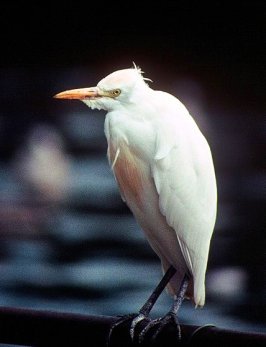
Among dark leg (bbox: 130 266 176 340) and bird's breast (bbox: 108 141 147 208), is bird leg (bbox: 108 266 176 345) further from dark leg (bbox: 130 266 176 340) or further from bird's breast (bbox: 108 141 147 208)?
bird's breast (bbox: 108 141 147 208)

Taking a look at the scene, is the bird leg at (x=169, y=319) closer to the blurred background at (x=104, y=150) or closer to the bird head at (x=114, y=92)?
the bird head at (x=114, y=92)

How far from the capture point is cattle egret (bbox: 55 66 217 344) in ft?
4.47

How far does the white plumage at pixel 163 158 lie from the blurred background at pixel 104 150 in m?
0.77

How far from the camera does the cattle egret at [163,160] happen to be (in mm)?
1362

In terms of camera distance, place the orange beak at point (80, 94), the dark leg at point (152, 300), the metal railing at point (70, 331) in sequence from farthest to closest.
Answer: the orange beak at point (80, 94), the dark leg at point (152, 300), the metal railing at point (70, 331)

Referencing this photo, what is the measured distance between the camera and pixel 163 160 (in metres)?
1.35

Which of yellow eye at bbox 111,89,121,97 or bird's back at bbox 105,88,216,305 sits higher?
yellow eye at bbox 111,89,121,97

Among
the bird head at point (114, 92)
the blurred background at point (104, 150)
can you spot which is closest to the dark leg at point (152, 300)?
the bird head at point (114, 92)

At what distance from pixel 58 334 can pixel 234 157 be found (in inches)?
49.7

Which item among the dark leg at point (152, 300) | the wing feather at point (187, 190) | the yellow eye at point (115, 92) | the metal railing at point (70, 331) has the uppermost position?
the yellow eye at point (115, 92)

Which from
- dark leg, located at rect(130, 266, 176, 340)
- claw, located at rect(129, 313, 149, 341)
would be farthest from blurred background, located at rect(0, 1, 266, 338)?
claw, located at rect(129, 313, 149, 341)

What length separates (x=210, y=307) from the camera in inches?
86.6

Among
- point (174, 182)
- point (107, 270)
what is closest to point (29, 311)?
point (174, 182)

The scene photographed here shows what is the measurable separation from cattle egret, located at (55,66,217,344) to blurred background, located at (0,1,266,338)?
77 cm
